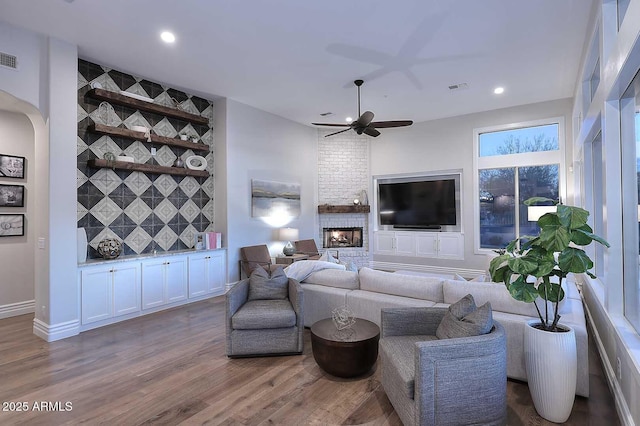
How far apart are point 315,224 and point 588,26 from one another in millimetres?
5711

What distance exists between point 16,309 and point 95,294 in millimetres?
1611

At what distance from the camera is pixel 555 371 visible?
7.45 ft

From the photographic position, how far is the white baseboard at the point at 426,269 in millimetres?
7234

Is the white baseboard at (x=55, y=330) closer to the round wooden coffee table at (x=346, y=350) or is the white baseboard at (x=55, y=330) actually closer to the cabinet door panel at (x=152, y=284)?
the cabinet door panel at (x=152, y=284)

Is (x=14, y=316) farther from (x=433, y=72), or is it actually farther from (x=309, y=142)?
(x=433, y=72)

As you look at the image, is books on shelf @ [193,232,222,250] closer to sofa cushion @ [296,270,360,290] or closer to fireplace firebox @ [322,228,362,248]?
sofa cushion @ [296,270,360,290]

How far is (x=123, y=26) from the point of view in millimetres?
3766

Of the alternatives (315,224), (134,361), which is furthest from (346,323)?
(315,224)

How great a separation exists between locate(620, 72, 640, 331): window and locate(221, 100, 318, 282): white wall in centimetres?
517

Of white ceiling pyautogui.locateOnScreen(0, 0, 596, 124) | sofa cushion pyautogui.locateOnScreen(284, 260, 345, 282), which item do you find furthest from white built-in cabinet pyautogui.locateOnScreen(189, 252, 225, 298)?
white ceiling pyautogui.locateOnScreen(0, 0, 596, 124)

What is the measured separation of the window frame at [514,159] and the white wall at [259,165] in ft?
11.3

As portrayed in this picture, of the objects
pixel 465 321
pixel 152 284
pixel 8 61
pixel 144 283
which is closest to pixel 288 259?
pixel 152 284

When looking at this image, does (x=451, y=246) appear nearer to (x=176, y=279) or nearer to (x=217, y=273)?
(x=217, y=273)

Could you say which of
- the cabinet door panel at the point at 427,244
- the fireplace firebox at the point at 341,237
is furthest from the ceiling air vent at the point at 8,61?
the cabinet door panel at the point at 427,244
